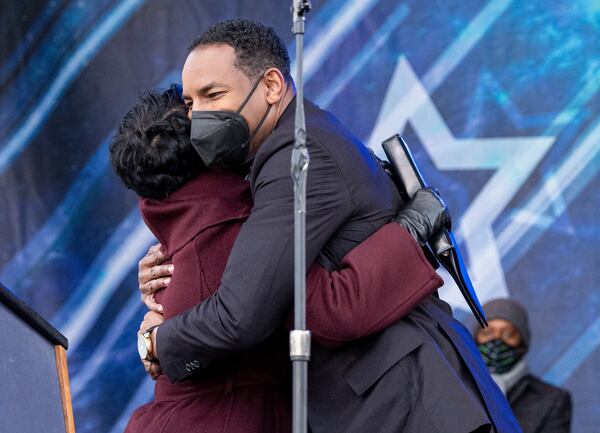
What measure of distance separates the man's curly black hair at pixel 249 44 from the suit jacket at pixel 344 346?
153mm

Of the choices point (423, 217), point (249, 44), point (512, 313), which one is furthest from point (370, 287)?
point (512, 313)

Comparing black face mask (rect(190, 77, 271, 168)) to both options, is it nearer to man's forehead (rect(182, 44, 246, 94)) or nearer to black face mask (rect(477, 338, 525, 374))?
man's forehead (rect(182, 44, 246, 94))

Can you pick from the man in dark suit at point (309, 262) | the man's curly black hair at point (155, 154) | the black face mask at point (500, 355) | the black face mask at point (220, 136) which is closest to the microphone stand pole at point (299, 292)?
the man in dark suit at point (309, 262)

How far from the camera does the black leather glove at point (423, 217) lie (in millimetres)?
2719

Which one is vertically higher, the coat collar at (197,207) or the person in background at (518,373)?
the coat collar at (197,207)

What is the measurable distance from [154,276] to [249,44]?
644 millimetres

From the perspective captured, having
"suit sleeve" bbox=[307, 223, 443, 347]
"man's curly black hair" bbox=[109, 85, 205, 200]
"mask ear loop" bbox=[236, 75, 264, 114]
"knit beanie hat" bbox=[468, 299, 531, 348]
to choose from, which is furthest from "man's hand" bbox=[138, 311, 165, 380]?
"knit beanie hat" bbox=[468, 299, 531, 348]

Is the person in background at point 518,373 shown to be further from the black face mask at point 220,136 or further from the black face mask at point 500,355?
the black face mask at point 220,136

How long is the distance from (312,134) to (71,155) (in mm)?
3079

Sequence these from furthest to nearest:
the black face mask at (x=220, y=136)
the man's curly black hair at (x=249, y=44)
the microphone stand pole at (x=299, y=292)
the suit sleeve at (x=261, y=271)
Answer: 1. the man's curly black hair at (x=249, y=44)
2. the black face mask at (x=220, y=136)
3. the suit sleeve at (x=261, y=271)
4. the microphone stand pole at (x=299, y=292)

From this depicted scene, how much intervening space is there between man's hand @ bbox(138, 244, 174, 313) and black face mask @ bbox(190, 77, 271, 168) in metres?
0.32

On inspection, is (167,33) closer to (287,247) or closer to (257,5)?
(257,5)

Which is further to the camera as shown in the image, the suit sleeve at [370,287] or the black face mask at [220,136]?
the black face mask at [220,136]

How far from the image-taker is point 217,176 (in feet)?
9.25
